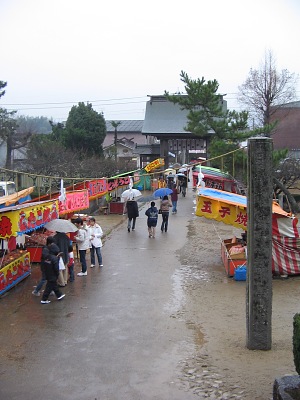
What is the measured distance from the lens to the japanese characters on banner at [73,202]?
1612 centimetres

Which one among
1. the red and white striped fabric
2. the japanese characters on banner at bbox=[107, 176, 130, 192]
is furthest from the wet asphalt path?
the japanese characters on banner at bbox=[107, 176, 130, 192]

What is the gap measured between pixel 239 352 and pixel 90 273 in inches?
278

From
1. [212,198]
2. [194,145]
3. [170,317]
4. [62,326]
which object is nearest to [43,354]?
[62,326]

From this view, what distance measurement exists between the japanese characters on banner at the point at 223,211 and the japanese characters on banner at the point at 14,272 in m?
5.23

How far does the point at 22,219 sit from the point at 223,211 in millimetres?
5774

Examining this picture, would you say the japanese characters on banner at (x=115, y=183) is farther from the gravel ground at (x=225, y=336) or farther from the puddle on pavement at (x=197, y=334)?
the puddle on pavement at (x=197, y=334)

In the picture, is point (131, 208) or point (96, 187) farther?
point (96, 187)

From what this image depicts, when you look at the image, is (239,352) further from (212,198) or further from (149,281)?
(212,198)

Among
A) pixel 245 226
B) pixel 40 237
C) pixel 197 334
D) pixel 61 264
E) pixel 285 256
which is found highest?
pixel 245 226

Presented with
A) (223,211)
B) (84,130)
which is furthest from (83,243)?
(84,130)

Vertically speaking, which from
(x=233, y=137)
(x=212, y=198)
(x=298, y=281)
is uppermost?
(x=233, y=137)

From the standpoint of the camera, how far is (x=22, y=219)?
1194cm

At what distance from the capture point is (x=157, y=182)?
142 ft

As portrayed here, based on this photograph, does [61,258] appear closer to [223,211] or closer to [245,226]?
[223,211]
